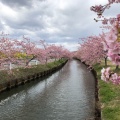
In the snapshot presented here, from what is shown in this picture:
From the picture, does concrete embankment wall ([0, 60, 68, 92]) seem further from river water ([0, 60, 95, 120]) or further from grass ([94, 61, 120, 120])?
grass ([94, 61, 120, 120])

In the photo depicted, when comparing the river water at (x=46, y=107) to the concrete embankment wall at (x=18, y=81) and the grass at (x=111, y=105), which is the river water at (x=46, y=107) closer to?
the grass at (x=111, y=105)

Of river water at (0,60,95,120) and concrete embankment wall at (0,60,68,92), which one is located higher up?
concrete embankment wall at (0,60,68,92)

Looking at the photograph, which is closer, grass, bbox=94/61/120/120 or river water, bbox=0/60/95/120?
grass, bbox=94/61/120/120

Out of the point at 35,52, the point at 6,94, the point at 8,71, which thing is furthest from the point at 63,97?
the point at 35,52

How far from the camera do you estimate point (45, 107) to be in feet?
70.1

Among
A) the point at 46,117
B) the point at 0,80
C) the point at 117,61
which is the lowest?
the point at 46,117

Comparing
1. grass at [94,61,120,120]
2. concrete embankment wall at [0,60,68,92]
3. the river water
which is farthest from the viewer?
concrete embankment wall at [0,60,68,92]

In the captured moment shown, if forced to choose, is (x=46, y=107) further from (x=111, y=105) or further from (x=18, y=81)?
(x=18, y=81)

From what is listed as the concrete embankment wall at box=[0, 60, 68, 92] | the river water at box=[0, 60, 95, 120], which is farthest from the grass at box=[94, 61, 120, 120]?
the concrete embankment wall at box=[0, 60, 68, 92]

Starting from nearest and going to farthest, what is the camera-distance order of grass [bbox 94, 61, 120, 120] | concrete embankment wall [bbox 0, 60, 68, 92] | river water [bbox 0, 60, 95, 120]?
grass [bbox 94, 61, 120, 120]
river water [bbox 0, 60, 95, 120]
concrete embankment wall [bbox 0, 60, 68, 92]

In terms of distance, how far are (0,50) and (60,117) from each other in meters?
17.2

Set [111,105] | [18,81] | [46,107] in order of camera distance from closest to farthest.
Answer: [111,105]
[46,107]
[18,81]

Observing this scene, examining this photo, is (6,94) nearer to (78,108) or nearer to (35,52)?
(78,108)

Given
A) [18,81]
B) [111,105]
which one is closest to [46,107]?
[111,105]
